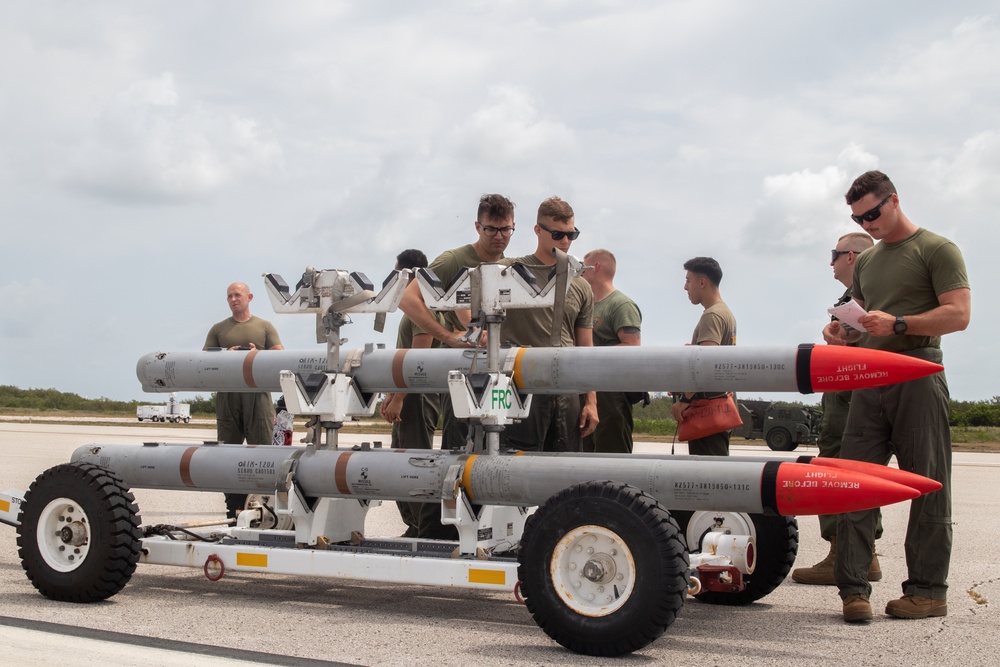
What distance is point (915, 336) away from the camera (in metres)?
5.93

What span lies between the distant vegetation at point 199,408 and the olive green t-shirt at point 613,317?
83.2 feet

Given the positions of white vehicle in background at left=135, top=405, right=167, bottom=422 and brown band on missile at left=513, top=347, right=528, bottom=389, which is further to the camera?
white vehicle in background at left=135, top=405, right=167, bottom=422

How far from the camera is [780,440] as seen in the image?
25.0m

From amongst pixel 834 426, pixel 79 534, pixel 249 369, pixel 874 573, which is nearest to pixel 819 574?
pixel 874 573

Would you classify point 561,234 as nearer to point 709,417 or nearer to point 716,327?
point 716,327

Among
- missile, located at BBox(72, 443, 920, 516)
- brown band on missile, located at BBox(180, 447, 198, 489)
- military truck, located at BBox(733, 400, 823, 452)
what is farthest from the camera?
military truck, located at BBox(733, 400, 823, 452)

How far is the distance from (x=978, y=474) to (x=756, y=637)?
13.8 metres

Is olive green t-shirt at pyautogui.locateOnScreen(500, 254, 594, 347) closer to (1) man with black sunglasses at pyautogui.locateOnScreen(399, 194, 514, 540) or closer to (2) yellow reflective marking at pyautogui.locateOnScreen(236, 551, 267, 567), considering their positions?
(1) man with black sunglasses at pyautogui.locateOnScreen(399, 194, 514, 540)

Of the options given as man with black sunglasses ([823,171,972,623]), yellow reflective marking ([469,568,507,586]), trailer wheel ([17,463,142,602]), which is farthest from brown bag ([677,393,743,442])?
trailer wheel ([17,463,142,602])

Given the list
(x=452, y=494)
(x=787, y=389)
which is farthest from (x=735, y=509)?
(x=452, y=494)

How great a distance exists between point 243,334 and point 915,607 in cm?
611

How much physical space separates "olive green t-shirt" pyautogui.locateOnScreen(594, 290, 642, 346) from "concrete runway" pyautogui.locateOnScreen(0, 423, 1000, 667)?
2.16 meters

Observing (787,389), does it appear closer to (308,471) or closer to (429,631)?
(429,631)

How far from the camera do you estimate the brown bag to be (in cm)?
710
